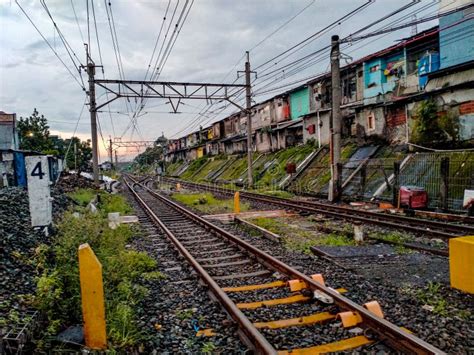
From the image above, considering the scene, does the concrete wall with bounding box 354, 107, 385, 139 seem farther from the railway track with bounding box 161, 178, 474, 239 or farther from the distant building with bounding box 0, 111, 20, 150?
the distant building with bounding box 0, 111, 20, 150

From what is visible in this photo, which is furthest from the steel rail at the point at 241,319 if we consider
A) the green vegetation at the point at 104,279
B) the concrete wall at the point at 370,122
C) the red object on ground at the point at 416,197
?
the concrete wall at the point at 370,122

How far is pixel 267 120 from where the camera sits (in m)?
40.5

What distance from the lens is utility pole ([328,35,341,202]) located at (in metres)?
16.2

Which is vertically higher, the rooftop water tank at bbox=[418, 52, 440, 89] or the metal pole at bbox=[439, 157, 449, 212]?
the rooftop water tank at bbox=[418, 52, 440, 89]

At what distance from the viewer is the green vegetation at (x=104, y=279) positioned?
13.9 feet


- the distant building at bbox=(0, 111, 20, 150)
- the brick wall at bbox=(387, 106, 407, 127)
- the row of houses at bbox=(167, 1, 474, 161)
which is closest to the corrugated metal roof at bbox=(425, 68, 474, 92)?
the row of houses at bbox=(167, 1, 474, 161)

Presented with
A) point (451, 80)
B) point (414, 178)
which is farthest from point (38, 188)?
point (451, 80)

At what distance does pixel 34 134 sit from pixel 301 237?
58408mm

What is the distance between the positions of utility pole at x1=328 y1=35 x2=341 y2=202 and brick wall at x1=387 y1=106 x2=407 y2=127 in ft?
16.6

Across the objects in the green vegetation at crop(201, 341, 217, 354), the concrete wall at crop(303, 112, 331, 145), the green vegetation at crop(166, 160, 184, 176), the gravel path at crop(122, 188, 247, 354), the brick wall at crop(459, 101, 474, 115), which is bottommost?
the gravel path at crop(122, 188, 247, 354)

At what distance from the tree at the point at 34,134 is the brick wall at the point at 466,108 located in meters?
52.8

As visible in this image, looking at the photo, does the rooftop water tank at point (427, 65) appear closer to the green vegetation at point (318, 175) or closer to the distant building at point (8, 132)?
the green vegetation at point (318, 175)

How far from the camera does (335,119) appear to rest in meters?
16.4

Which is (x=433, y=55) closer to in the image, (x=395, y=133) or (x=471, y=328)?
(x=395, y=133)
